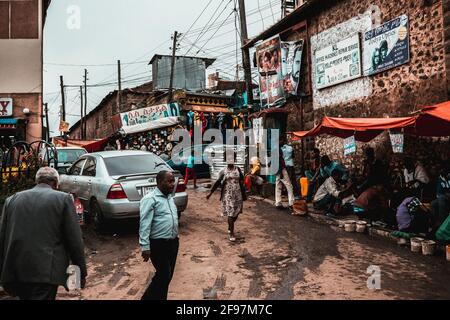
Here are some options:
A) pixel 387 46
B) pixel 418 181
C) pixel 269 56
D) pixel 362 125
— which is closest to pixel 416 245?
pixel 418 181

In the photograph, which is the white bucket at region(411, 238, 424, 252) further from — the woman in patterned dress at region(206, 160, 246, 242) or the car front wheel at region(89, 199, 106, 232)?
the car front wheel at region(89, 199, 106, 232)

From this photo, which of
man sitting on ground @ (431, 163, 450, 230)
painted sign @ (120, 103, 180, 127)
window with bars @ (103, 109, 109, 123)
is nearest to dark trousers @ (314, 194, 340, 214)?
man sitting on ground @ (431, 163, 450, 230)

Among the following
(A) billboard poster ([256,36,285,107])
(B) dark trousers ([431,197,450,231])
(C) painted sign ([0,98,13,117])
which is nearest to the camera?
(B) dark trousers ([431,197,450,231])

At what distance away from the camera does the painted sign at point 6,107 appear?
1903cm

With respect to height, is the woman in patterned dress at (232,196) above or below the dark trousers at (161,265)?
above

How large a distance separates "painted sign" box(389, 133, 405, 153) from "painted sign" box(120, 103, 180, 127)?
14.9 metres

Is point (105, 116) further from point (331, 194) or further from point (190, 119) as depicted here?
point (331, 194)

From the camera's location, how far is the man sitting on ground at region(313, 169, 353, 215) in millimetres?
10484

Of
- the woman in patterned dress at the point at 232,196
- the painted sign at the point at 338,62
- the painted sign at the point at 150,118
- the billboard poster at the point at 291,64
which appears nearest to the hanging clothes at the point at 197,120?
the painted sign at the point at 150,118

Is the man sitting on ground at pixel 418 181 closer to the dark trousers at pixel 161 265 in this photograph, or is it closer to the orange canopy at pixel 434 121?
the orange canopy at pixel 434 121

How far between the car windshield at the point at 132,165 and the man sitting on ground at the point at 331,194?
4.31 meters
